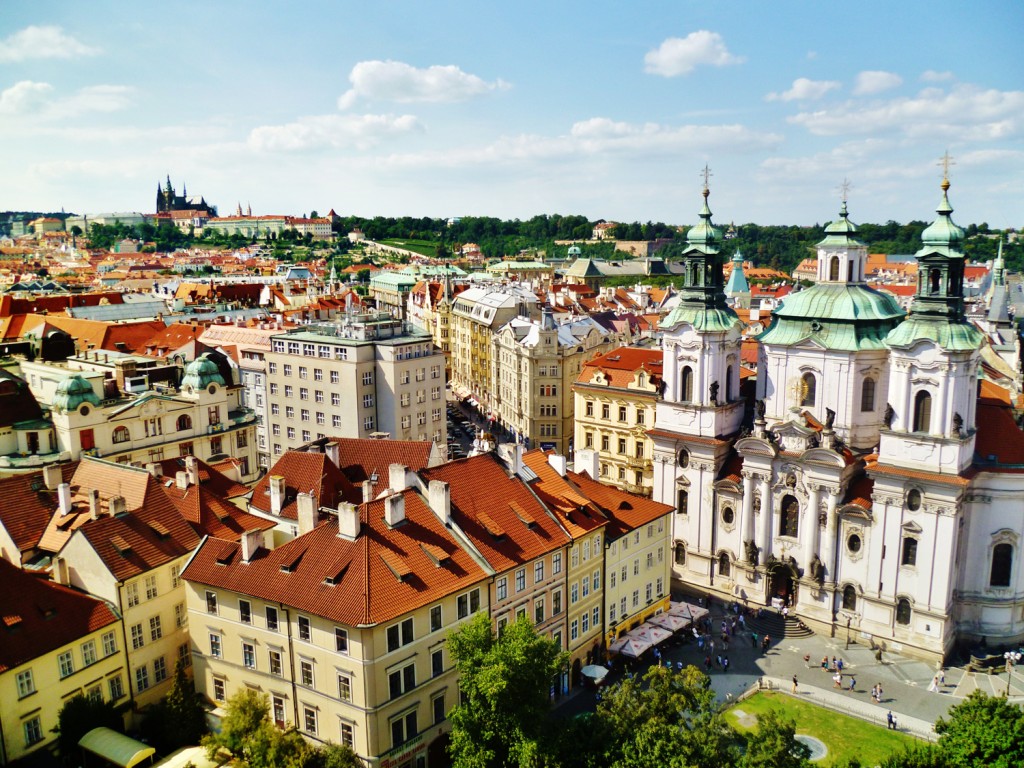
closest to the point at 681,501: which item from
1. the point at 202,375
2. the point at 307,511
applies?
the point at 307,511

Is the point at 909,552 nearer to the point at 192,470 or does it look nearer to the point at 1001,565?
the point at 1001,565

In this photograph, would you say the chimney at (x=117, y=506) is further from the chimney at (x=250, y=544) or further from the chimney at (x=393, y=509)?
the chimney at (x=393, y=509)

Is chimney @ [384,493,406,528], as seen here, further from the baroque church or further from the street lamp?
the street lamp

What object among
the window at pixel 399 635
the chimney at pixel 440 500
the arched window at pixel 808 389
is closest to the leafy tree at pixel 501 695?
the window at pixel 399 635

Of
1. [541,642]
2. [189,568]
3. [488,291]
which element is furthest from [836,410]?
[488,291]

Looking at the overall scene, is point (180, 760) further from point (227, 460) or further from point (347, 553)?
point (227, 460)

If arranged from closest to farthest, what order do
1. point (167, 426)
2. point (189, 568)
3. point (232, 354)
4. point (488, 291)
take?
1. point (189, 568)
2. point (167, 426)
3. point (232, 354)
4. point (488, 291)
